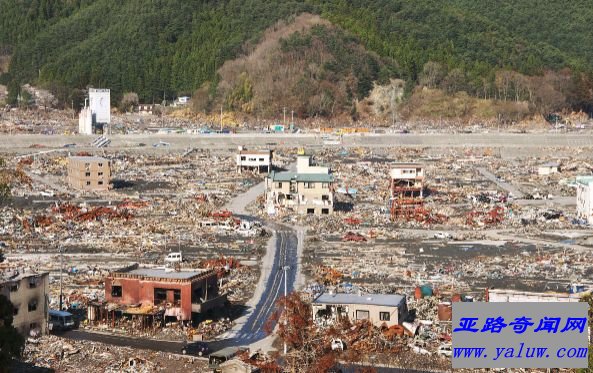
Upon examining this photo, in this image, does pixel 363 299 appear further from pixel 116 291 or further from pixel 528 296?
pixel 116 291

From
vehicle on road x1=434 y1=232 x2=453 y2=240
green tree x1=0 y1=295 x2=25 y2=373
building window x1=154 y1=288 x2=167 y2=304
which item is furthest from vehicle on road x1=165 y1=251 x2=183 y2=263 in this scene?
green tree x1=0 y1=295 x2=25 y2=373

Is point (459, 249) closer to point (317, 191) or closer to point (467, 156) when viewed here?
point (317, 191)

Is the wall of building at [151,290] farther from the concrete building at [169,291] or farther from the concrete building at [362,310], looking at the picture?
the concrete building at [362,310]

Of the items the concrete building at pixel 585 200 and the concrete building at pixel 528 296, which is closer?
the concrete building at pixel 528 296

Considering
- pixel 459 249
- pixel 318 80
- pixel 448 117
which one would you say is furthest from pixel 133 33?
pixel 459 249

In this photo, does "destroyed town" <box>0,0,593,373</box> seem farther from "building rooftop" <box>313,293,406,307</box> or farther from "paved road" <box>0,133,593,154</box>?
"paved road" <box>0,133,593,154</box>

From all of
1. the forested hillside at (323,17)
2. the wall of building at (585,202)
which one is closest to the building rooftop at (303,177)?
the wall of building at (585,202)
